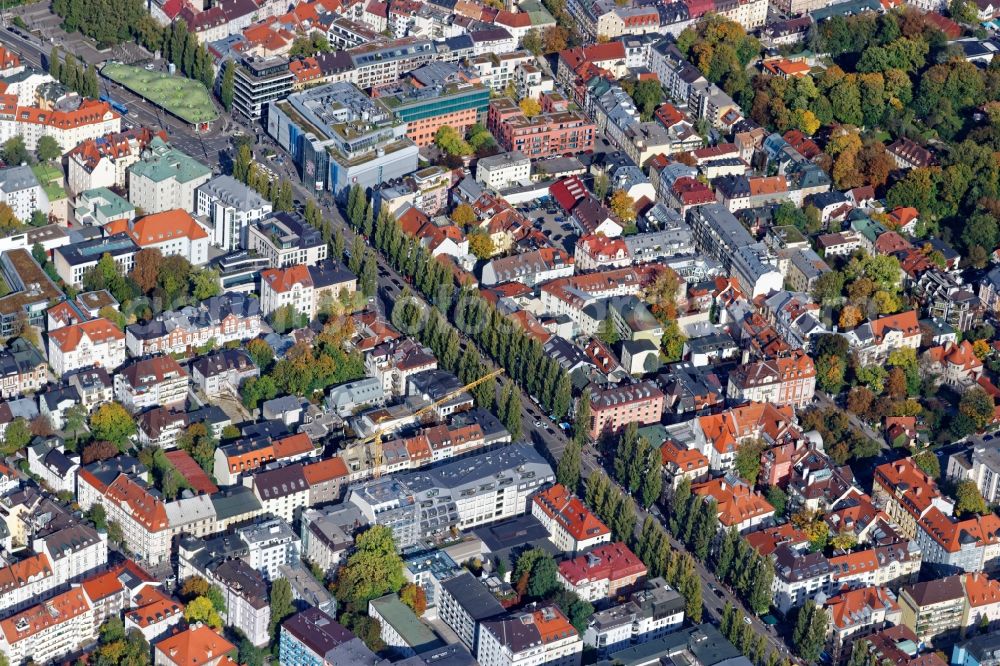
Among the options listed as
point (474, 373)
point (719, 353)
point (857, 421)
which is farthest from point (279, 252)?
point (857, 421)

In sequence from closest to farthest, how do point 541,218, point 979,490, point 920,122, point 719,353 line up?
point 979,490 → point 719,353 → point 541,218 → point 920,122

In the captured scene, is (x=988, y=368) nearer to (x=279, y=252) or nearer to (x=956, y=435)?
(x=956, y=435)

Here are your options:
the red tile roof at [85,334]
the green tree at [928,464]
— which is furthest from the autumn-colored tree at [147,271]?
the green tree at [928,464]

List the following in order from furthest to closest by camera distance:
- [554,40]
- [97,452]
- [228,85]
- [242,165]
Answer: [554,40], [228,85], [242,165], [97,452]

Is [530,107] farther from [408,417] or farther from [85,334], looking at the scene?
[85,334]

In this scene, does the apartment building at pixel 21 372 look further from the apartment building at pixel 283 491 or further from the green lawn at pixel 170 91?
the green lawn at pixel 170 91

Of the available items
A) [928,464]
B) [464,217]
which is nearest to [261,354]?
[464,217]

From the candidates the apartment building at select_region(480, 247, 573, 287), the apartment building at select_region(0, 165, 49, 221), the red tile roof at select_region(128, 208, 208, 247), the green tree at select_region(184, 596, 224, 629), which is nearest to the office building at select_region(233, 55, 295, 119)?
the red tile roof at select_region(128, 208, 208, 247)
